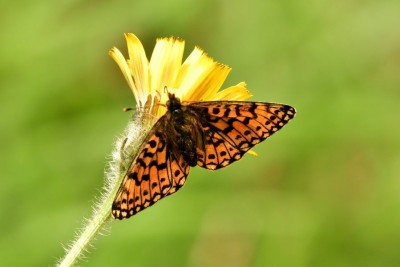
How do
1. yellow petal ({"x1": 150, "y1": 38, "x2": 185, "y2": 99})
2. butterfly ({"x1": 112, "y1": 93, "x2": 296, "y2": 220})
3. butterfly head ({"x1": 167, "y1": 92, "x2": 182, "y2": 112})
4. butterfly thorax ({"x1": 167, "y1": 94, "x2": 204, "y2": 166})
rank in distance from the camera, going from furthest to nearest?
yellow petal ({"x1": 150, "y1": 38, "x2": 185, "y2": 99})
butterfly head ({"x1": 167, "y1": 92, "x2": 182, "y2": 112})
butterfly thorax ({"x1": 167, "y1": 94, "x2": 204, "y2": 166})
butterfly ({"x1": 112, "y1": 93, "x2": 296, "y2": 220})

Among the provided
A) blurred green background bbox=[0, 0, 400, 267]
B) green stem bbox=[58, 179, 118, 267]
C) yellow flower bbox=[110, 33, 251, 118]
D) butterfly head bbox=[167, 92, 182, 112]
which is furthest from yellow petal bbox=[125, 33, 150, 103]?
blurred green background bbox=[0, 0, 400, 267]

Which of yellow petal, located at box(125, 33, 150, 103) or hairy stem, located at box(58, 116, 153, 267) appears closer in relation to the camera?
hairy stem, located at box(58, 116, 153, 267)

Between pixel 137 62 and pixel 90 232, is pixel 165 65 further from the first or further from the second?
pixel 90 232

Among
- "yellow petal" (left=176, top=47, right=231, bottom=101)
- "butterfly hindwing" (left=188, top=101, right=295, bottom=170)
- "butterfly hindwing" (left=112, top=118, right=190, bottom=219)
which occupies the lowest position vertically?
"butterfly hindwing" (left=112, top=118, right=190, bottom=219)

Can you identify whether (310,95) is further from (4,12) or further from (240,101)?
(240,101)

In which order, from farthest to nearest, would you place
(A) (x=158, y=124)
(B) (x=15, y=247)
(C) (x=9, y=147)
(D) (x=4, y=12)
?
(D) (x=4, y=12), (C) (x=9, y=147), (B) (x=15, y=247), (A) (x=158, y=124)

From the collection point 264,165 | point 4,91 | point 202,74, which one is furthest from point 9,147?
point 202,74

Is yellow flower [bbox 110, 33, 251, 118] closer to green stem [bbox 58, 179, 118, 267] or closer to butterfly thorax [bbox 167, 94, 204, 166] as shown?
butterfly thorax [bbox 167, 94, 204, 166]
